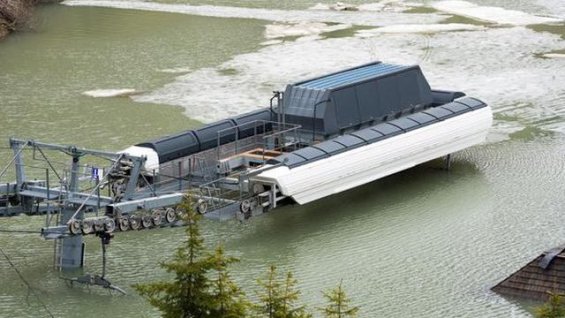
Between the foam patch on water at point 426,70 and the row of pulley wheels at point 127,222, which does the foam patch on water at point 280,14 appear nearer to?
the foam patch on water at point 426,70

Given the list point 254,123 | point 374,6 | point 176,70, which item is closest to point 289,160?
point 254,123

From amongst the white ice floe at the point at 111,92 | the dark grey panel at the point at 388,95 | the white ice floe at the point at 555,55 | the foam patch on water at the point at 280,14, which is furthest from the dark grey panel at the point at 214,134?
the foam patch on water at the point at 280,14

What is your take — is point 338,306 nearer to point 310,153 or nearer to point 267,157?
point 310,153

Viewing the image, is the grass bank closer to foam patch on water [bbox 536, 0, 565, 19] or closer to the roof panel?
foam patch on water [bbox 536, 0, 565, 19]

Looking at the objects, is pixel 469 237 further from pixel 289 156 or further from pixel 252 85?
pixel 252 85

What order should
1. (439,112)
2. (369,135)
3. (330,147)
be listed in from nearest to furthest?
(330,147) → (369,135) → (439,112)

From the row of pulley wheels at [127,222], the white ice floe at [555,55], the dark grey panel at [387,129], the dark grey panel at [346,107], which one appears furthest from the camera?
the white ice floe at [555,55]

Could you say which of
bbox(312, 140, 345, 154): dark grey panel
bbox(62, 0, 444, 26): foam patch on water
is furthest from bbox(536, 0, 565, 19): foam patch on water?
bbox(312, 140, 345, 154): dark grey panel
